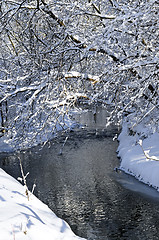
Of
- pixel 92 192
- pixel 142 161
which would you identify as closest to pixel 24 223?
pixel 92 192

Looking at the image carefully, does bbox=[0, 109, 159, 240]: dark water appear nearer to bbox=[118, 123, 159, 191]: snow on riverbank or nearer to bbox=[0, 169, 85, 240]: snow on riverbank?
bbox=[118, 123, 159, 191]: snow on riverbank

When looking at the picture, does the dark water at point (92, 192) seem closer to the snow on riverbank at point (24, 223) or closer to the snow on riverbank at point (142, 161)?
the snow on riverbank at point (142, 161)

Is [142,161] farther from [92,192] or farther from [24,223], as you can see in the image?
[24,223]

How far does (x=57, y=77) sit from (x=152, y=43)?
92.3 inches

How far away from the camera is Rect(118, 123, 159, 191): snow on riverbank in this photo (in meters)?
11.6

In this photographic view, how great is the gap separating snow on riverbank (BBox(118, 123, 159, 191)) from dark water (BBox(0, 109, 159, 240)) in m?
0.40

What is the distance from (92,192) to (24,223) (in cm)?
705

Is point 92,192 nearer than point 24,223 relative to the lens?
No

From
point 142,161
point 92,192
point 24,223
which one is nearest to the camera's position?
point 24,223

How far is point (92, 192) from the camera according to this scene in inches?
428

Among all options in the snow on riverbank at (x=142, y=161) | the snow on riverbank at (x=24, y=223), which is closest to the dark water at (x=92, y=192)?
the snow on riverbank at (x=142, y=161)

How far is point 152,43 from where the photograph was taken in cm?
664

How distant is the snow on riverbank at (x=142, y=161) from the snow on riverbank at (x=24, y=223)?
6548 millimetres

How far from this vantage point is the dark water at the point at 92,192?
8086mm
